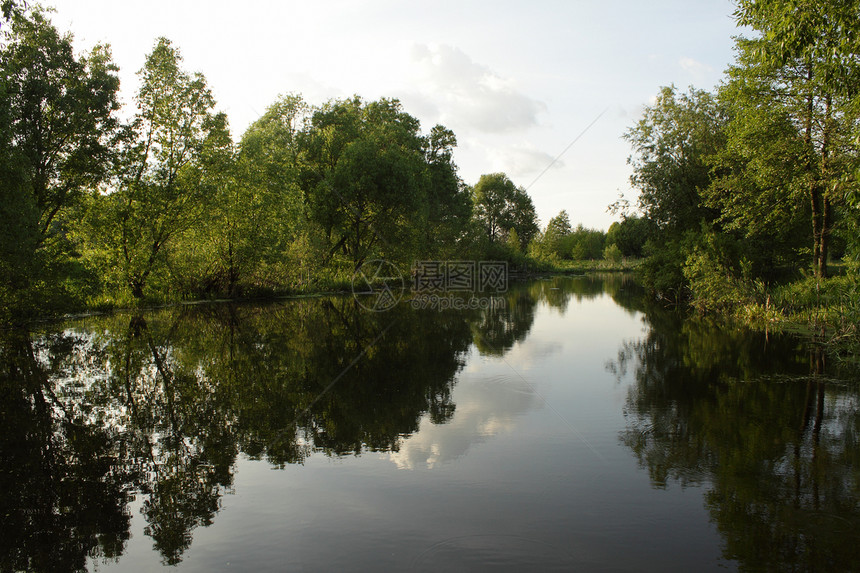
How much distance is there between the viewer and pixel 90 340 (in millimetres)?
14484

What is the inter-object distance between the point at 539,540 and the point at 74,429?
6201 mm

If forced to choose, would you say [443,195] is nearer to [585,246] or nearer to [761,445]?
[761,445]

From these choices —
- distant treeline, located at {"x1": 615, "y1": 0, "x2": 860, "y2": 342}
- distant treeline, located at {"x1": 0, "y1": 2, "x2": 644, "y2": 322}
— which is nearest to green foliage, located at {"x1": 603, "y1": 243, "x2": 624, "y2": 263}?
distant treeline, located at {"x1": 0, "y1": 2, "x2": 644, "y2": 322}

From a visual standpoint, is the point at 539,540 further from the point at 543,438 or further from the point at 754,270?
the point at 754,270

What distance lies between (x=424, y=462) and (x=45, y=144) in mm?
20222

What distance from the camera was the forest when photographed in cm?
1487

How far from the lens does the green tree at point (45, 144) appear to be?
48.4 feet

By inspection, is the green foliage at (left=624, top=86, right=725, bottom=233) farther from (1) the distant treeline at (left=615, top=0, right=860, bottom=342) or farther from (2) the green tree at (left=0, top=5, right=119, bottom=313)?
(2) the green tree at (left=0, top=5, right=119, bottom=313)

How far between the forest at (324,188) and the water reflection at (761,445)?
365cm

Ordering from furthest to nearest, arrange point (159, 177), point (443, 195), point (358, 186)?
1. point (443, 195)
2. point (358, 186)
3. point (159, 177)

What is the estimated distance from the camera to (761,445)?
664 cm

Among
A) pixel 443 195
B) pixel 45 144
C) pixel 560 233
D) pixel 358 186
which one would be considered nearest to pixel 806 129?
pixel 358 186

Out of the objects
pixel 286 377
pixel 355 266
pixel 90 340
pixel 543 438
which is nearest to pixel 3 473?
pixel 286 377

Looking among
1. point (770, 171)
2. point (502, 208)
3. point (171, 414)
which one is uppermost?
point (502, 208)
